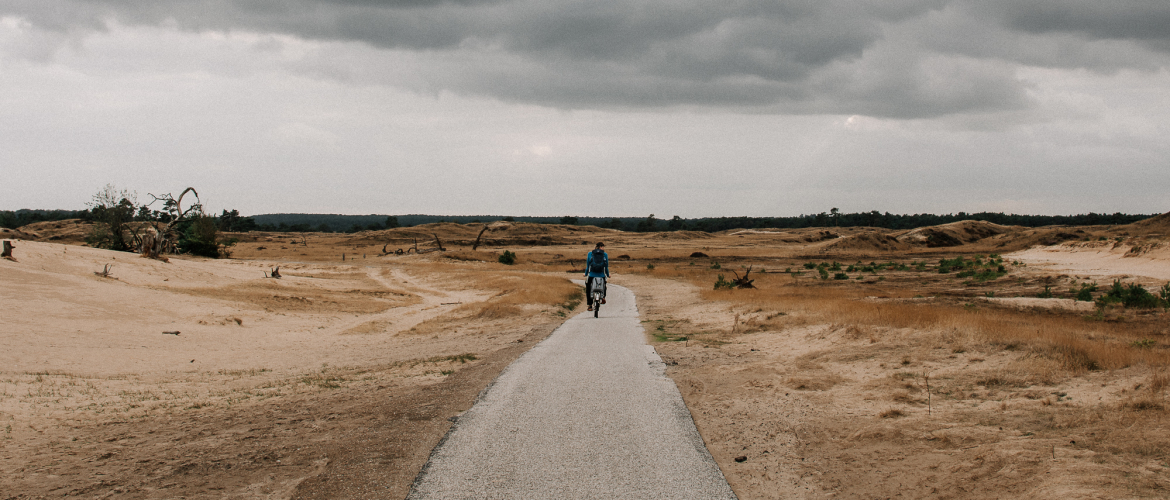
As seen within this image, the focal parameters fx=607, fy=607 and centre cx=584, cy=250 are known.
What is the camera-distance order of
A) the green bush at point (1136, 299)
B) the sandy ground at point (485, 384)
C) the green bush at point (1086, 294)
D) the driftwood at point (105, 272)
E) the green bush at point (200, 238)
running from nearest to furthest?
1. the sandy ground at point (485, 384)
2. the green bush at point (1136, 299)
3. the green bush at point (1086, 294)
4. the driftwood at point (105, 272)
5. the green bush at point (200, 238)

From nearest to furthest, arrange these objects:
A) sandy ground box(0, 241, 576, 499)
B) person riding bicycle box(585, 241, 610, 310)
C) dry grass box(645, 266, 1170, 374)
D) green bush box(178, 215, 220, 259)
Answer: sandy ground box(0, 241, 576, 499), dry grass box(645, 266, 1170, 374), person riding bicycle box(585, 241, 610, 310), green bush box(178, 215, 220, 259)

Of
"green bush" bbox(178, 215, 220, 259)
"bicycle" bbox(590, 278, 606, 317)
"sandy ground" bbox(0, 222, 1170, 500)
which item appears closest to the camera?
"sandy ground" bbox(0, 222, 1170, 500)

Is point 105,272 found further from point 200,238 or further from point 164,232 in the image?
point 200,238

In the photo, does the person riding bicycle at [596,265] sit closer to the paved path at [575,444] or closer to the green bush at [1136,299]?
the paved path at [575,444]

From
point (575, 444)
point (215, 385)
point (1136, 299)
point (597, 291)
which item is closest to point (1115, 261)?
point (1136, 299)

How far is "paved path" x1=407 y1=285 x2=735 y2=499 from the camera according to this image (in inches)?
210

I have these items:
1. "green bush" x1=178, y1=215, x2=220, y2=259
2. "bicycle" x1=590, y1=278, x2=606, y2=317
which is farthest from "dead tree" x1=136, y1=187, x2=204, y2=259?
"bicycle" x1=590, y1=278, x2=606, y2=317

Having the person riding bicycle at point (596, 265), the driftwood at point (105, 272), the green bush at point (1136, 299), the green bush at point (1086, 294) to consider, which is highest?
the person riding bicycle at point (596, 265)

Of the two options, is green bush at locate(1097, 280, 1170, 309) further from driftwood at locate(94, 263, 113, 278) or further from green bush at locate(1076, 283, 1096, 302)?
driftwood at locate(94, 263, 113, 278)

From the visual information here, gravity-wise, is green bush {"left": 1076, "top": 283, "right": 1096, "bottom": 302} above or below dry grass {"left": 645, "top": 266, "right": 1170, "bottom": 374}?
below

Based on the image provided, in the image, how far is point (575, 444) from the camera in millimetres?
6449

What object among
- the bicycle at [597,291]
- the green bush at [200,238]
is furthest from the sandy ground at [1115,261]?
the green bush at [200,238]

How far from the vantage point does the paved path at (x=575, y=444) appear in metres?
5.34

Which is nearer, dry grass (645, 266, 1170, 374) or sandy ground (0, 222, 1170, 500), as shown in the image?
sandy ground (0, 222, 1170, 500)
